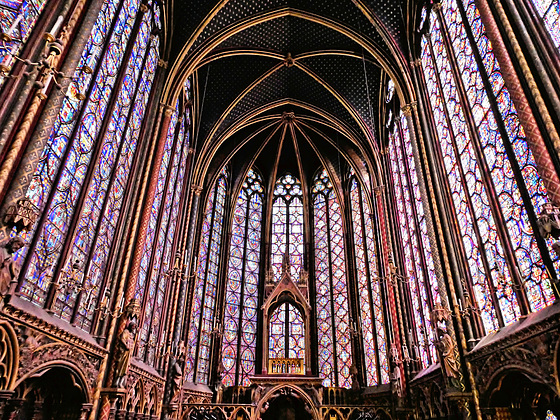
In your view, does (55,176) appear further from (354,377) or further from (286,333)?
(354,377)

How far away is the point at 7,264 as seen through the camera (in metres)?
5.80

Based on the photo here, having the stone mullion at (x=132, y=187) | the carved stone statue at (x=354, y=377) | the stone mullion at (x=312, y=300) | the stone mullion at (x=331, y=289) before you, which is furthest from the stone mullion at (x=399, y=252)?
the stone mullion at (x=132, y=187)

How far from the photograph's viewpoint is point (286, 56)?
18406 millimetres

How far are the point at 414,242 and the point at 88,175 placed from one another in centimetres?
1083

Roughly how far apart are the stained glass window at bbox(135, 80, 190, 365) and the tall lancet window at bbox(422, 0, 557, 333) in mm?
9321

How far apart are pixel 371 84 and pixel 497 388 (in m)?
14.0

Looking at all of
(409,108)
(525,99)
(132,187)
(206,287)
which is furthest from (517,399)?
(206,287)

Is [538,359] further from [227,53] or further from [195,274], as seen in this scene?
[227,53]

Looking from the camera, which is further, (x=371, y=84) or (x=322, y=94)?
(x=322, y=94)

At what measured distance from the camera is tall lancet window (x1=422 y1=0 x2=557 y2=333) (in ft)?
25.7

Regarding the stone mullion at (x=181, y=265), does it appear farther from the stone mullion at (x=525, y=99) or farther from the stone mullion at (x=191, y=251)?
the stone mullion at (x=525, y=99)

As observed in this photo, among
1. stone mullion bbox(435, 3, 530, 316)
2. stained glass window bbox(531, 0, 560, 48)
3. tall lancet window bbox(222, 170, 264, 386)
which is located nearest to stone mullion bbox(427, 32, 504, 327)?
stone mullion bbox(435, 3, 530, 316)

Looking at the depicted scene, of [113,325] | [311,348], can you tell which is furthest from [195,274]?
[113,325]

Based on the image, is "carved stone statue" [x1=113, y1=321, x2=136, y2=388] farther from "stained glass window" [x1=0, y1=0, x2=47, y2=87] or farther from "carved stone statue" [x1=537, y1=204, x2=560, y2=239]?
"carved stone statue" [x1=537, y1=204, x2=560, y2=239]
